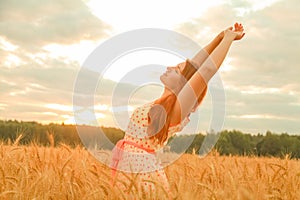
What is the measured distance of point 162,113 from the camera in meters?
2.61

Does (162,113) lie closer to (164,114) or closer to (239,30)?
(164,114)

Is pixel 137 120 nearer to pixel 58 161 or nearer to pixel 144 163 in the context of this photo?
pixel 144 163

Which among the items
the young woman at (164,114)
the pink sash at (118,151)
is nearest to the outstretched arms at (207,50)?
the young woman at (164,114)

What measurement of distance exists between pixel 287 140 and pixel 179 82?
28.4 ft

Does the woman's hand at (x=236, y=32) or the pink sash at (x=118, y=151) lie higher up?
the woman's hand at (x=236, y=32)

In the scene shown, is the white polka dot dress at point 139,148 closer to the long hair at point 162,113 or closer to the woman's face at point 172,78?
the long hair at point 162,113

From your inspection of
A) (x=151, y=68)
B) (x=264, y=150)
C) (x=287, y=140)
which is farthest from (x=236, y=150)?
(x=151, y=68)

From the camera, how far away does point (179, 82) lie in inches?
106

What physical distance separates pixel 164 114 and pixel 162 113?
0.02m

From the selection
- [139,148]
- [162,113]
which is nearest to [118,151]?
[139,148]

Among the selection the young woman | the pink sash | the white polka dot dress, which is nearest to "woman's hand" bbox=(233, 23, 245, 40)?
the young woman

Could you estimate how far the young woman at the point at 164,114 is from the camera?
2549 millimetres

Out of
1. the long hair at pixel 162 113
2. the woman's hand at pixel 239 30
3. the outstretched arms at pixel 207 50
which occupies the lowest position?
the long hair at pixel 162 113

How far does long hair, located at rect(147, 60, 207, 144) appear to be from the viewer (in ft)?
8.61
